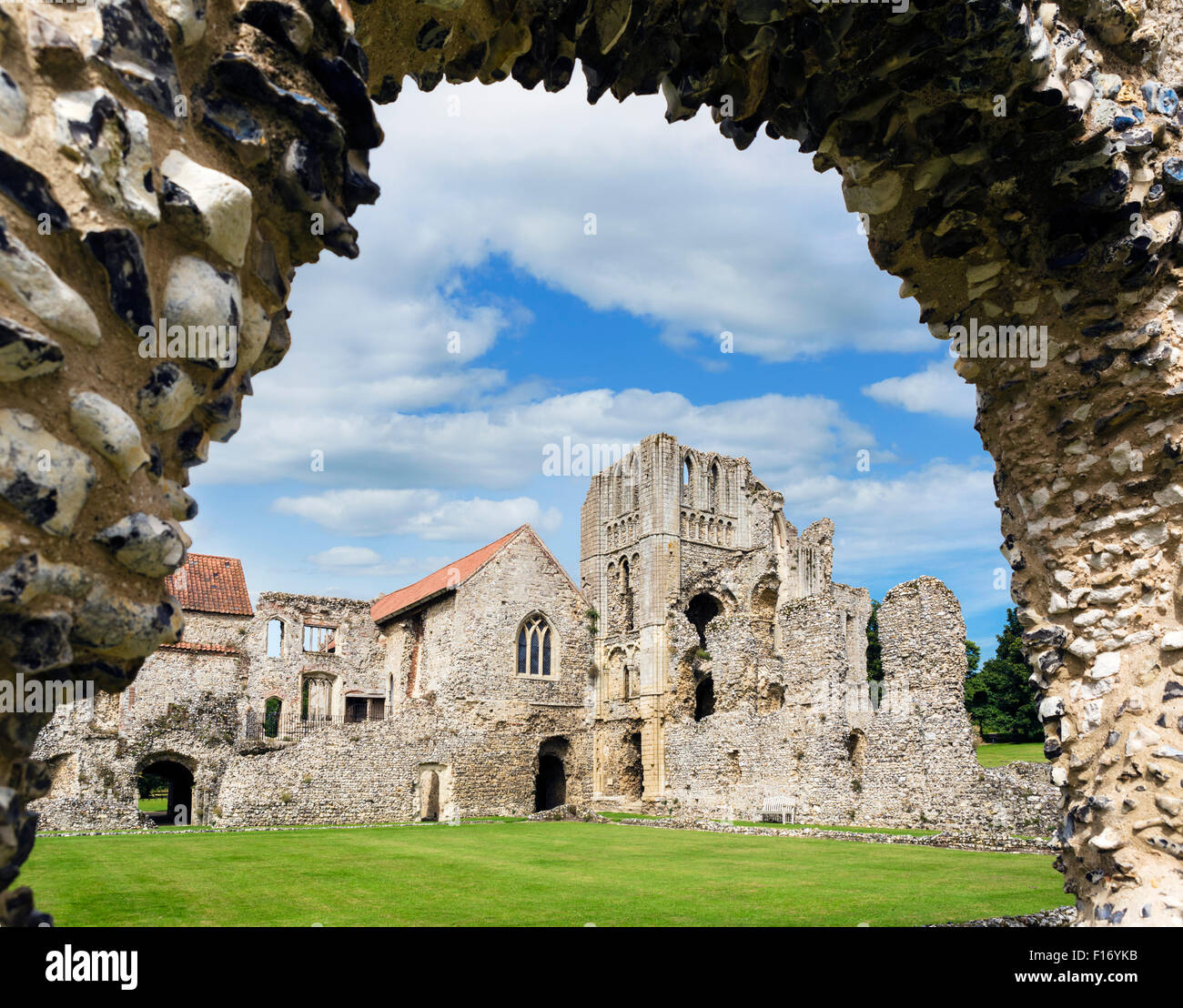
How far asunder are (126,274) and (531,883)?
34.9ft

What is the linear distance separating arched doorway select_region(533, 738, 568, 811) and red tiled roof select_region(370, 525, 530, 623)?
7177 millimetres

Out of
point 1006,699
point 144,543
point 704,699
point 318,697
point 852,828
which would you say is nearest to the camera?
point 144,543

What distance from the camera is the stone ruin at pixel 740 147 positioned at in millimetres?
1962

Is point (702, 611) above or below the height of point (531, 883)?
above

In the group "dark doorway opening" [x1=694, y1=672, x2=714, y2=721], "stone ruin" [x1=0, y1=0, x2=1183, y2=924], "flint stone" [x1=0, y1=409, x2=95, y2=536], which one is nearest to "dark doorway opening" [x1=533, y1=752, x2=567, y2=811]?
"dark doorway opening" [x1=694, y1=672, x2=714, y2=721]

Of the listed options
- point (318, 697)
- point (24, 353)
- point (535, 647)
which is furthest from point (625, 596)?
point (24, 353)

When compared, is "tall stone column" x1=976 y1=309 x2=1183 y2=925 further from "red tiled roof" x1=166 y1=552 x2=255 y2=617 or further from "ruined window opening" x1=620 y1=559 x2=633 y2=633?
"ruined window opening" x1=620 y1=559 x2=633 y2=633

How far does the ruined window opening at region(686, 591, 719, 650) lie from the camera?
41562mm

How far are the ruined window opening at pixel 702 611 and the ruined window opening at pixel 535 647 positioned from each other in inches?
376

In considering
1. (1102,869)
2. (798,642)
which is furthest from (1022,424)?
(798,642)

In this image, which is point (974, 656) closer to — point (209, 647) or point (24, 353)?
point (209, 647)

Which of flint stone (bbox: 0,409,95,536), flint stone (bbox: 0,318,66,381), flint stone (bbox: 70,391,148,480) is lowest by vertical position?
flint stone (bbox: 0,409,95,536)

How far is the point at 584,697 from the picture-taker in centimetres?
3484

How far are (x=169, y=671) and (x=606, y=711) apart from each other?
16422mm
